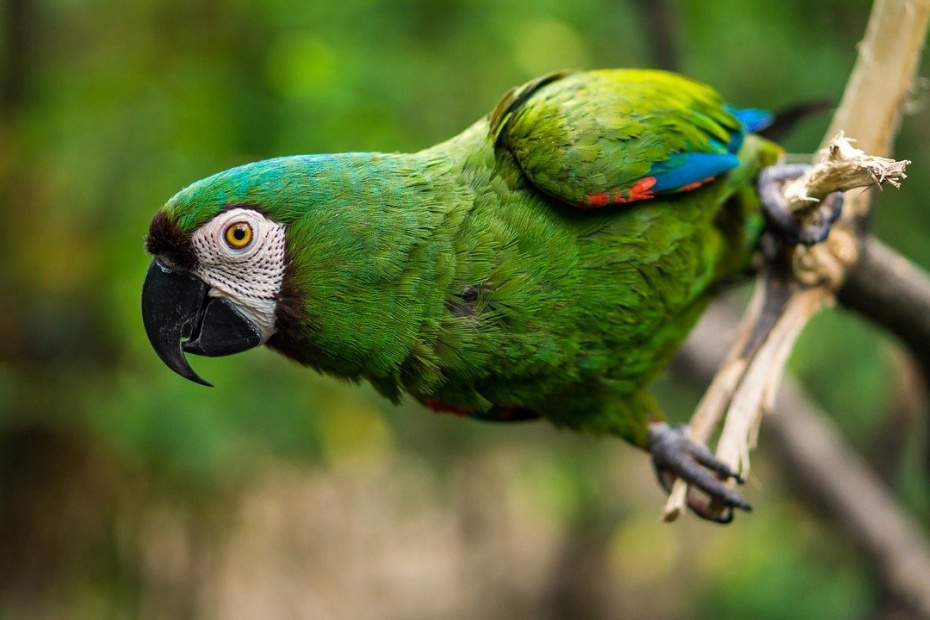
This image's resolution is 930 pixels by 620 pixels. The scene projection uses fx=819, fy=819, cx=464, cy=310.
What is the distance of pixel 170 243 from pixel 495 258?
0.66m

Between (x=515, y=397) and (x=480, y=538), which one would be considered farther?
(x=480, y=538)

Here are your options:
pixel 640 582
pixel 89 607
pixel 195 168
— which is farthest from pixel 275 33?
pixel 640 582

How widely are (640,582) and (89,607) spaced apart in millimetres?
3671

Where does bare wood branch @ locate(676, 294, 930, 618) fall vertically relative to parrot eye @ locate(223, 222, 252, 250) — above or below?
below

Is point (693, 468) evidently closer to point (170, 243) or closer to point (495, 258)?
point (495, 258)

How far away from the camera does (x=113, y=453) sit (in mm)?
3680

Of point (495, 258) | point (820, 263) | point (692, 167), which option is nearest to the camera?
point (495, 258)

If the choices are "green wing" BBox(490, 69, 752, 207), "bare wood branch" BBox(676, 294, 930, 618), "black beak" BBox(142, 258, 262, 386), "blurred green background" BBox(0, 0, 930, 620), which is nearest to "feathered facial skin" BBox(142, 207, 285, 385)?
"black beak" BBox(142, 258, 262, 386)

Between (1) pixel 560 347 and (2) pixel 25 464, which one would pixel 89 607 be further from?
(1) pixel 560 347

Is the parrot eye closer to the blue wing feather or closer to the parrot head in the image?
the parrot head

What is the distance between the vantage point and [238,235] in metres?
1.61

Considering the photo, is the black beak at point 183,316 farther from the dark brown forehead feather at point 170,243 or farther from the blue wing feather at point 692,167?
the blue wing feather at point 692,167

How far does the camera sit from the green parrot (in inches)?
64.9

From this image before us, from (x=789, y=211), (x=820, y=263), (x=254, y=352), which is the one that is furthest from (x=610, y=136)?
(x=254, y=352)
